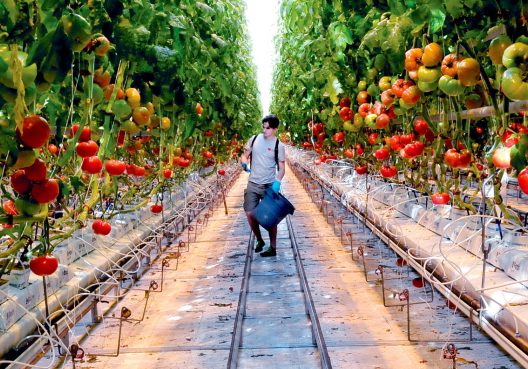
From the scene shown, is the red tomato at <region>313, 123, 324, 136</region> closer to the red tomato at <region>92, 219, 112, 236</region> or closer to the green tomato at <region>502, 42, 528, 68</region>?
the red tomato at <region>92, 219, 112, 236</region>

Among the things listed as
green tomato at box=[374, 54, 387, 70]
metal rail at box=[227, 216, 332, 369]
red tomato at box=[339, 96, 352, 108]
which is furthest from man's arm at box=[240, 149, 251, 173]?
green tomato at box=[374, 54, 387, 70]

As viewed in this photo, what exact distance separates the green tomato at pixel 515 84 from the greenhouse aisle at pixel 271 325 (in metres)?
1.66

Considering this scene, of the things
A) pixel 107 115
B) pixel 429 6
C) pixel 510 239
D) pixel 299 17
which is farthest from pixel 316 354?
pixel 299 17

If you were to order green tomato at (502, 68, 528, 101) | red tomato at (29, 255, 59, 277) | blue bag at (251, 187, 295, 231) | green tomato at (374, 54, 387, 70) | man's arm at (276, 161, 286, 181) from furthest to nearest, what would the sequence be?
man's arm at (276, 161, 286, 181) < blue bag at (251, 187, 295, 231) < green tomato at (374, 54, 387, 70) < red tomato at (29, 255, 59, 277) < green tomato at (502, 68, 528, 101)

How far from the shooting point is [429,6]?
260cm

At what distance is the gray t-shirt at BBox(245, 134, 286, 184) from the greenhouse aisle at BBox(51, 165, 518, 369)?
0.93 metres

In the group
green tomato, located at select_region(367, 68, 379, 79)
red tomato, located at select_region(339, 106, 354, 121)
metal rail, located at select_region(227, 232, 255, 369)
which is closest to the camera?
metal rail, located at select_region(227, 232, 255, 369)

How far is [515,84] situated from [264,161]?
4.61m

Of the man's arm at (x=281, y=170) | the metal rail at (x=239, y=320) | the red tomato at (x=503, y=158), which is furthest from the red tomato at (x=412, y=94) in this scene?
the man's arm at (x=281, y=170)

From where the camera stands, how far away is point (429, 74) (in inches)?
116

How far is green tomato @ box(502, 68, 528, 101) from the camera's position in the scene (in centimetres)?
199

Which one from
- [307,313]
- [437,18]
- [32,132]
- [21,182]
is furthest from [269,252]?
[32,132]

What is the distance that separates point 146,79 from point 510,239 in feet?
8.35

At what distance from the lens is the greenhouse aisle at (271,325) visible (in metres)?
3.47
